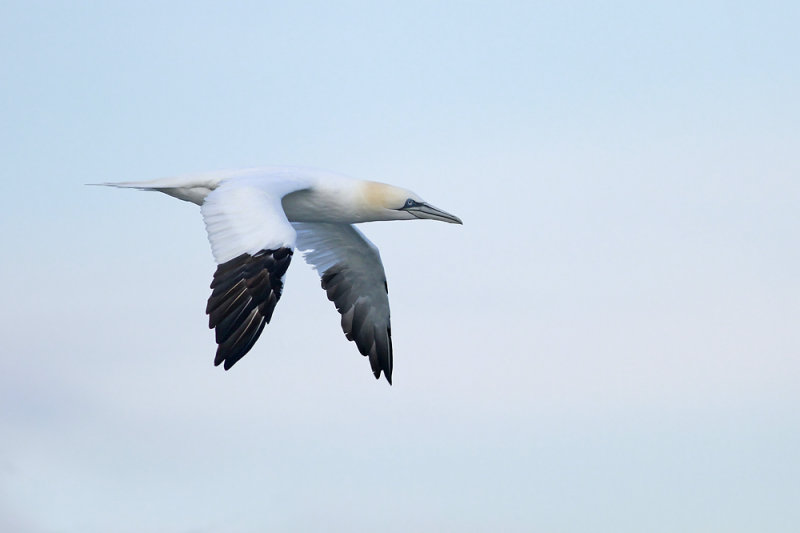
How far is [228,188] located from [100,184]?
2918mm

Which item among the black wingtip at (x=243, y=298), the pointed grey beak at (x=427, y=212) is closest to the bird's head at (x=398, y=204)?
the pointed grey beak at (x=427, y=212)

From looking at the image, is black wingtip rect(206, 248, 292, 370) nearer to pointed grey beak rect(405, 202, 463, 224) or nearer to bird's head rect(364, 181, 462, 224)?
bird's head rect(364, 181, 462, 224)

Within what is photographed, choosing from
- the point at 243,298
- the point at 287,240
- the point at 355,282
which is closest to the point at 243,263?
the point at 243,298

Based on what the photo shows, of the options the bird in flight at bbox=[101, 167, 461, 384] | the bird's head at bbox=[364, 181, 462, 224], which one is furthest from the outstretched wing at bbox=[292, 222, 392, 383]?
the bird's head at bbox=[364, 181, 462, 224]

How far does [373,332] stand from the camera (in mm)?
20453

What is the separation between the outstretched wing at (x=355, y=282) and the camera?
66.5ft

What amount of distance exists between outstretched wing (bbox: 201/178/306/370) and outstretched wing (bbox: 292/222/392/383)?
146 inches

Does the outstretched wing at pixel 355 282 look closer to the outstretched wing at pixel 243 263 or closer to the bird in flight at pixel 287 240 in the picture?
the bird in flight at pixel 287 240

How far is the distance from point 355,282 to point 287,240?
489cm

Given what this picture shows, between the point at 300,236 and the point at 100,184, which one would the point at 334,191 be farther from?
the point at 100,184

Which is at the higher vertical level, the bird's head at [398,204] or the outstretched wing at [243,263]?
the bird's head at [398,204]

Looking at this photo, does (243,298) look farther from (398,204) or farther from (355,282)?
(355,282)

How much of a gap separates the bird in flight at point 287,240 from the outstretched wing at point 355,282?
2cm

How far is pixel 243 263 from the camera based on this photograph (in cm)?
1526
